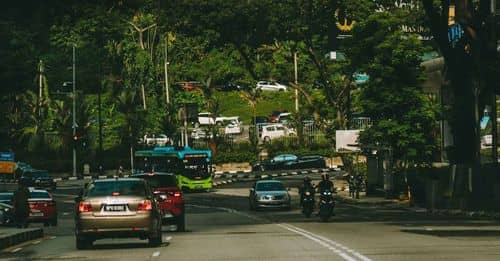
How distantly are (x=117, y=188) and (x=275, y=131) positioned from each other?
8853 centimetres

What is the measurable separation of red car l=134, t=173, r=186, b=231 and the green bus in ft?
138

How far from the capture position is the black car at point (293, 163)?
100125 millimetres

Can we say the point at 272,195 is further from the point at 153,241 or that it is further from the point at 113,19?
the point at 113,19

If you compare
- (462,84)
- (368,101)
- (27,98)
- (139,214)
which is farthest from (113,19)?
(139,214)

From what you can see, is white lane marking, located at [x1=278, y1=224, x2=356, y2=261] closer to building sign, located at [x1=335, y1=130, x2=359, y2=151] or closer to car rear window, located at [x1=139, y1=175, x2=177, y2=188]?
car rear window, located at [x1=139, y1=175, x2=177, y2=188]

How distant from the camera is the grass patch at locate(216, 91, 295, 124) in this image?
13175 centimetres

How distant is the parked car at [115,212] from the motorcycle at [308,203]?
71.3 ft

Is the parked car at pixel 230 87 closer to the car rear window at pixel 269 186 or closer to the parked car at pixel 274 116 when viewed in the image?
the parked car at pixel 274 116

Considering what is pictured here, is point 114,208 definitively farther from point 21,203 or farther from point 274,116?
point 274,116

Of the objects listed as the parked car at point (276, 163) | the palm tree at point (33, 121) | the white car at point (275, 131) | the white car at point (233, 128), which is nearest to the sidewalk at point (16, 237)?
the parked car at point (276, 163)

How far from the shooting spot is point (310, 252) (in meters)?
24.1

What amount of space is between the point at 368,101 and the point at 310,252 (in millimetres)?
37575

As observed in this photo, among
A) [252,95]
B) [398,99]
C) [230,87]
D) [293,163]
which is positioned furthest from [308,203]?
[252,95]

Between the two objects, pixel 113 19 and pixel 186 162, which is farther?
pixel 113 19
